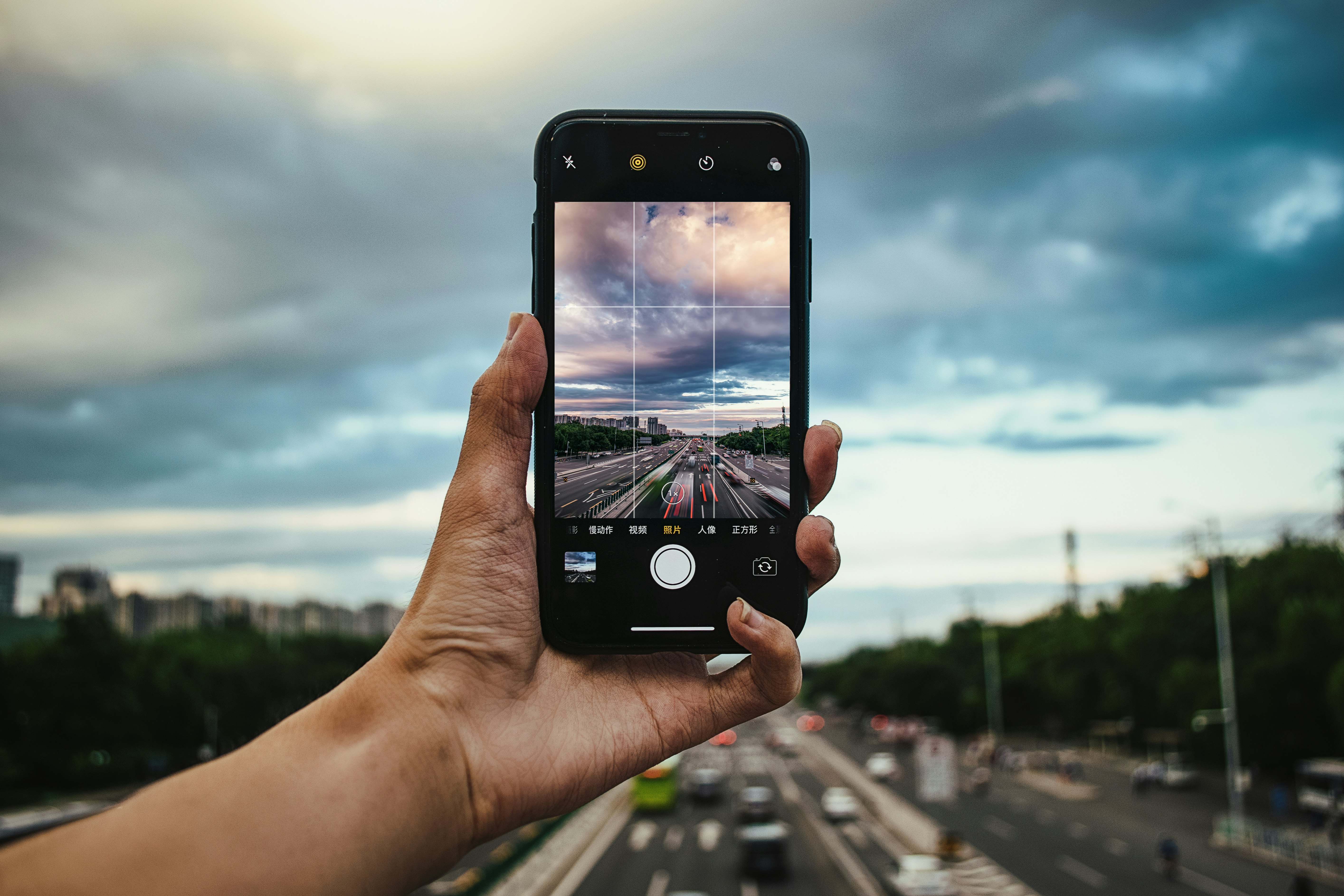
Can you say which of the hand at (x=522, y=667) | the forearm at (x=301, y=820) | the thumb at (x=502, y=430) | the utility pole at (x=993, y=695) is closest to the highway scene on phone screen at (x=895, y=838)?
the utility pole at (x=993, y=695)

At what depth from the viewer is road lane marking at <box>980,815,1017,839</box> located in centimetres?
4250

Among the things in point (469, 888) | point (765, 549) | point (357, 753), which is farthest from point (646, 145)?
point (469, 888)

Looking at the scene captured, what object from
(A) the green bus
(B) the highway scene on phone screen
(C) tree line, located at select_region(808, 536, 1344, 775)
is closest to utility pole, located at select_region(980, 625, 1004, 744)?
(C) tree line, located at select_region(808, 536, 1344, 775)

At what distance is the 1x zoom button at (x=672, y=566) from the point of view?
3088mm

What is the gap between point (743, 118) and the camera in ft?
11.0

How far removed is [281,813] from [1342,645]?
56635 millimetres

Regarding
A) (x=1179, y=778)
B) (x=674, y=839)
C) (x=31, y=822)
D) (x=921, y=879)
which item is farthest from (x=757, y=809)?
(x=31, y=822)

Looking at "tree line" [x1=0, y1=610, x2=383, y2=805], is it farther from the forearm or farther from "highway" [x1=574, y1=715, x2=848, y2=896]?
the forearm

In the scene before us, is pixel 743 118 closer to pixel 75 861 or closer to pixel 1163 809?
pixel 75 861

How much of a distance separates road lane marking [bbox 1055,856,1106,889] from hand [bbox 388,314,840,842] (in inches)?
1332

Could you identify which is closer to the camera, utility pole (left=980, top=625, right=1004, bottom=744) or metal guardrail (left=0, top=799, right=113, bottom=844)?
metal guardrail (left=0, top=799, right=113, bottom=844)

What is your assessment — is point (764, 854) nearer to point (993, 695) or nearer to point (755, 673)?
point (755, 673)

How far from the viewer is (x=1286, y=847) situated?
35.0 meters

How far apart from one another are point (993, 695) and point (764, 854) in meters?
69.0
